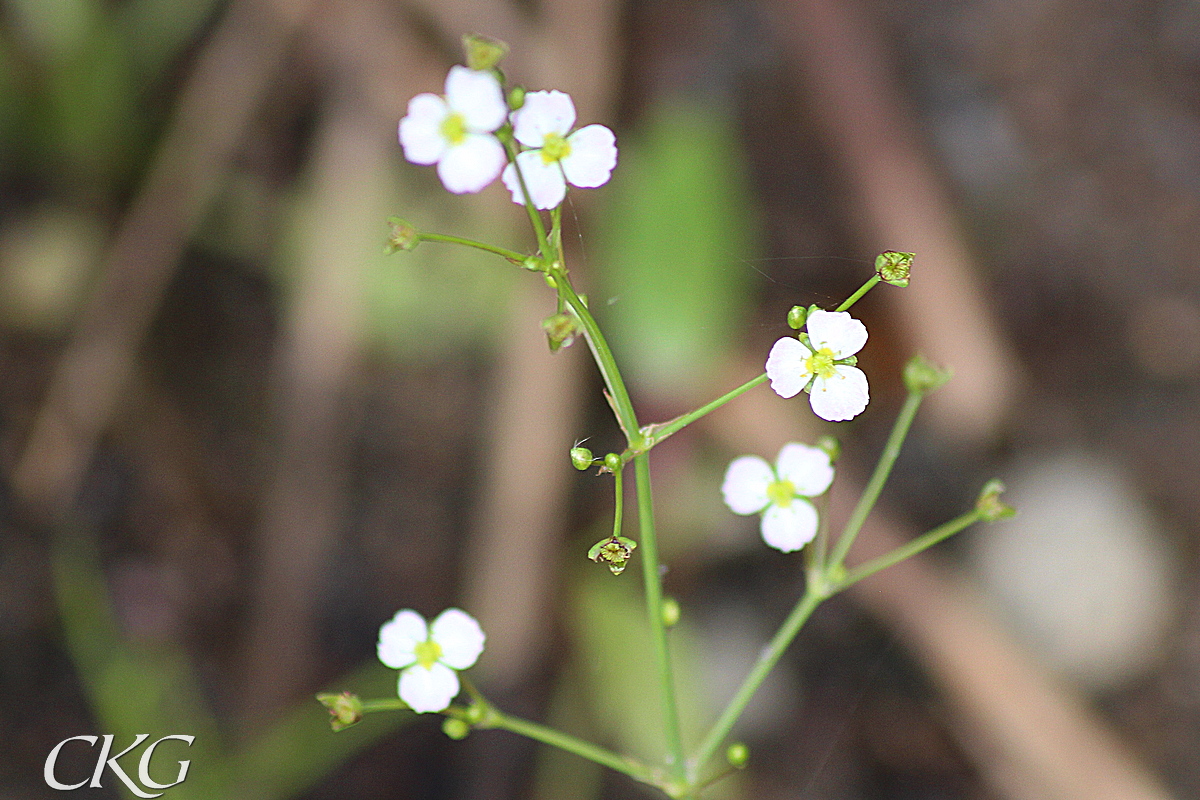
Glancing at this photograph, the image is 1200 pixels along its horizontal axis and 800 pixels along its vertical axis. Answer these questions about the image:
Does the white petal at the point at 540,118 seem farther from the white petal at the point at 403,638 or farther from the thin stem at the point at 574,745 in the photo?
the thin stem at the point at 574,745

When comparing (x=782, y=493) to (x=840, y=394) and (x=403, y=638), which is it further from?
(x=403, y=638)

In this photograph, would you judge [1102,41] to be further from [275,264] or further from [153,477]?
[153,477]

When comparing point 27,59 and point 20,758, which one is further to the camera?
point 27,59

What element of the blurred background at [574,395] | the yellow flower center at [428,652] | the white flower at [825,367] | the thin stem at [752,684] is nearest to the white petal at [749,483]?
the thin stem at [752,684]

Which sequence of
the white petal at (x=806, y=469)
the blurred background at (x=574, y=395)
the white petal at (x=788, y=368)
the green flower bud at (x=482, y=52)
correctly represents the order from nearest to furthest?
the green flower bud at (x=482, y=52)
the white petal at (x=788, y=368)
the white petal at (x=806, y=469)
the blurred background at (x=574, y=395)

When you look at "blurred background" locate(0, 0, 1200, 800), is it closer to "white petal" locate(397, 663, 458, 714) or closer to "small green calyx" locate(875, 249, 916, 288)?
"white petal" locate(397, 663, 458, 714)

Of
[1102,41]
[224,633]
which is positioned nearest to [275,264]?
[224,633]
